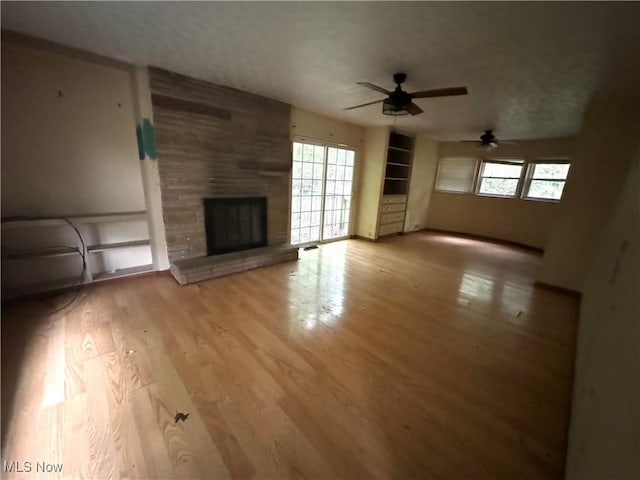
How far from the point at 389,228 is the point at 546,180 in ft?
11.8

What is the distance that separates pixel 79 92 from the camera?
2.52 m

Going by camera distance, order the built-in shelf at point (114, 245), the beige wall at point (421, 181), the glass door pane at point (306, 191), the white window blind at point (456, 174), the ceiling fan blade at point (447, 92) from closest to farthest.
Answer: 1. the ceiling fan blade at point (447, 92)
2. the built-in shelf at point (114, 245)
3. the glass door pane at point (306, 191)
4. the beige wall at point (421, 181)
5. the white window blind at point (456, 174)

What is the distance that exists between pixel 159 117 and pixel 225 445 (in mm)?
3300

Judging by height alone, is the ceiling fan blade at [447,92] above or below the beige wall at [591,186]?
above

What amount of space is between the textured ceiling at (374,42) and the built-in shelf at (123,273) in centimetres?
235

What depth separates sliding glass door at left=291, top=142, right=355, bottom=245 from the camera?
4.61m

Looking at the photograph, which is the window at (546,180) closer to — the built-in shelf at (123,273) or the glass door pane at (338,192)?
the glass door pane at (338,192)

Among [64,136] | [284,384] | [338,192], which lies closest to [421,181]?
[338,192]

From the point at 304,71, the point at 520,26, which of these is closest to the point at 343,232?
the point at 304,71

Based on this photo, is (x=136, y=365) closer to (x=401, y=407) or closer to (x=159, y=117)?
(x=401, y=407)

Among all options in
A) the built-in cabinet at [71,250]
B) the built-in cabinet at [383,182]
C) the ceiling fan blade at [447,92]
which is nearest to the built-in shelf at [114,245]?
the built-in cabinet at [71,250]

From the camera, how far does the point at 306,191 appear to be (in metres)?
4.79

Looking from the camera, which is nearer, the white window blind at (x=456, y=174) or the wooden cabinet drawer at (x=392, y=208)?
the wooden cabinet drawer at (x=392, y=208)

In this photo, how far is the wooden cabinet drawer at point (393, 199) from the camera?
5766 millimetres
